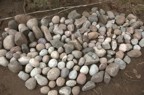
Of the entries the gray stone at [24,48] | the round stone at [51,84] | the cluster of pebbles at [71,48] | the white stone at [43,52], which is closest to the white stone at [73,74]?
the cluster of pebbles at [71,48]

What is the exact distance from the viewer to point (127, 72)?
1.65 metres

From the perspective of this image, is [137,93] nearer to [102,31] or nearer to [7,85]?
[102,31]

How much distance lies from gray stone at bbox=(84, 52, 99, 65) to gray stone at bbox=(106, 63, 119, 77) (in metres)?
0.08

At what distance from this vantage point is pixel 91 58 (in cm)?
165

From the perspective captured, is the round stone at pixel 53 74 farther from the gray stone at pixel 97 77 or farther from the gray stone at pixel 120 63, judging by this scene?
the gray stone at pixel 120 63

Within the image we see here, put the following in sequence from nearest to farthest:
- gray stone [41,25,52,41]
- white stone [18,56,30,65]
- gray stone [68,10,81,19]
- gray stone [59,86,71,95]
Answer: gray stone [59,86,71,95] → white stone [18,56,30,65] → gray stone [41,25,52,41] → gray stone [68,10,81,19]

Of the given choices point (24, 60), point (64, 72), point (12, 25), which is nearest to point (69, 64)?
point (64, 72)

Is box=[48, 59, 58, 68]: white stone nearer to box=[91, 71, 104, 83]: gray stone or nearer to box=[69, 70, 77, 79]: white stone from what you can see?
box=[69, 70, 77, 79]: white stone

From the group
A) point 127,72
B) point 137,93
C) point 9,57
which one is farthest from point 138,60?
point 9,57

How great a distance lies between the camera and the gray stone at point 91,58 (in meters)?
1.64

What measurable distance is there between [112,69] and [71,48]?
27 centimetres

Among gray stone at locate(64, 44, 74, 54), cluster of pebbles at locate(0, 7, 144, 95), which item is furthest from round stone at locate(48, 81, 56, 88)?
gray stone at locate(64, 44, 74, 54)

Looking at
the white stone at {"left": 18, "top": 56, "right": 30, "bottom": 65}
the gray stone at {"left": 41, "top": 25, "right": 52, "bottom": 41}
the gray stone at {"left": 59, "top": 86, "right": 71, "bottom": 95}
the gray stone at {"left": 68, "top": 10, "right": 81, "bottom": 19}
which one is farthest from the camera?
the gray stone at {"left": 68, "top": 10, "right": 81, "bottom": 19}

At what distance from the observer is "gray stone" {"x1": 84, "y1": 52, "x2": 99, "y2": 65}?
1.64 meters
